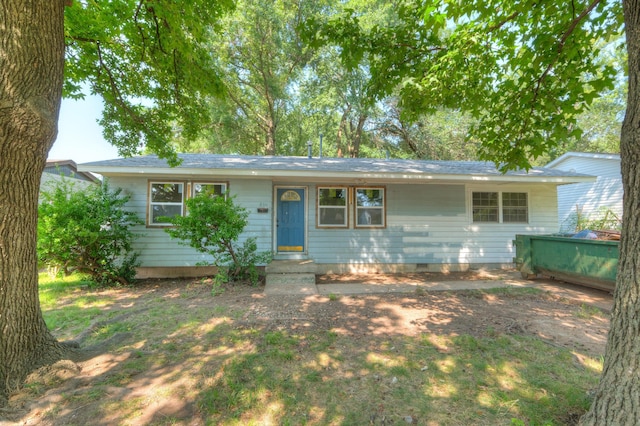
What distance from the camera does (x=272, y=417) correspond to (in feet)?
7.08

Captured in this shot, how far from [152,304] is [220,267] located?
5.24 ft

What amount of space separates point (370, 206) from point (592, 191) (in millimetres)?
12722

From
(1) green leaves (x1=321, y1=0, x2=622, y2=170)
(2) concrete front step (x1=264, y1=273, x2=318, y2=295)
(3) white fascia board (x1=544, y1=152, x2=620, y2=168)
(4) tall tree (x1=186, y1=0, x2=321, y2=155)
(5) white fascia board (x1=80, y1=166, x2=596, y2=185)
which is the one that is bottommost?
(2) concrete front step (x1=264, y1=273, x2=318, y2=295)

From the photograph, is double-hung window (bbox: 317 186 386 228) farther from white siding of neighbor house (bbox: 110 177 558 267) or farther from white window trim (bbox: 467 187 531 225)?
white window trim (bbox: 467 187 531 225)

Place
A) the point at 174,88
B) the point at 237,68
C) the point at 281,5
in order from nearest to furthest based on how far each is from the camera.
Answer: the point at 174,88, the point at 281,5, the point at 237,68

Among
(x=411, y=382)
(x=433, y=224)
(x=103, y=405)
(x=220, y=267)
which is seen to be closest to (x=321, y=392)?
(x=411, y=382)

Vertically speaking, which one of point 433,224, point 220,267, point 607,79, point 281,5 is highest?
point 281,5

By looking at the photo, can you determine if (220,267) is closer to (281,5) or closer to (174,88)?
(174,88)

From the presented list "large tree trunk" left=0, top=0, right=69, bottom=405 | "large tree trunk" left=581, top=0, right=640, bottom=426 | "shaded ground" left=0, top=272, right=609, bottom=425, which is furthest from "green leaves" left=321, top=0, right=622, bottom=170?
"large tree trunk" left=0, top=0, right=69, bottom=405

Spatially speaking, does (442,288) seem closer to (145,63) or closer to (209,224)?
(209,224)

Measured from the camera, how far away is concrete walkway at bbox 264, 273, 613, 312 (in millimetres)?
5477

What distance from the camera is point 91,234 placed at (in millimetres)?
5781

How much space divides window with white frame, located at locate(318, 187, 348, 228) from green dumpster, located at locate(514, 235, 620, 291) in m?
4.43

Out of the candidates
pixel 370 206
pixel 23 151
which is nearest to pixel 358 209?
pixel 370 206
